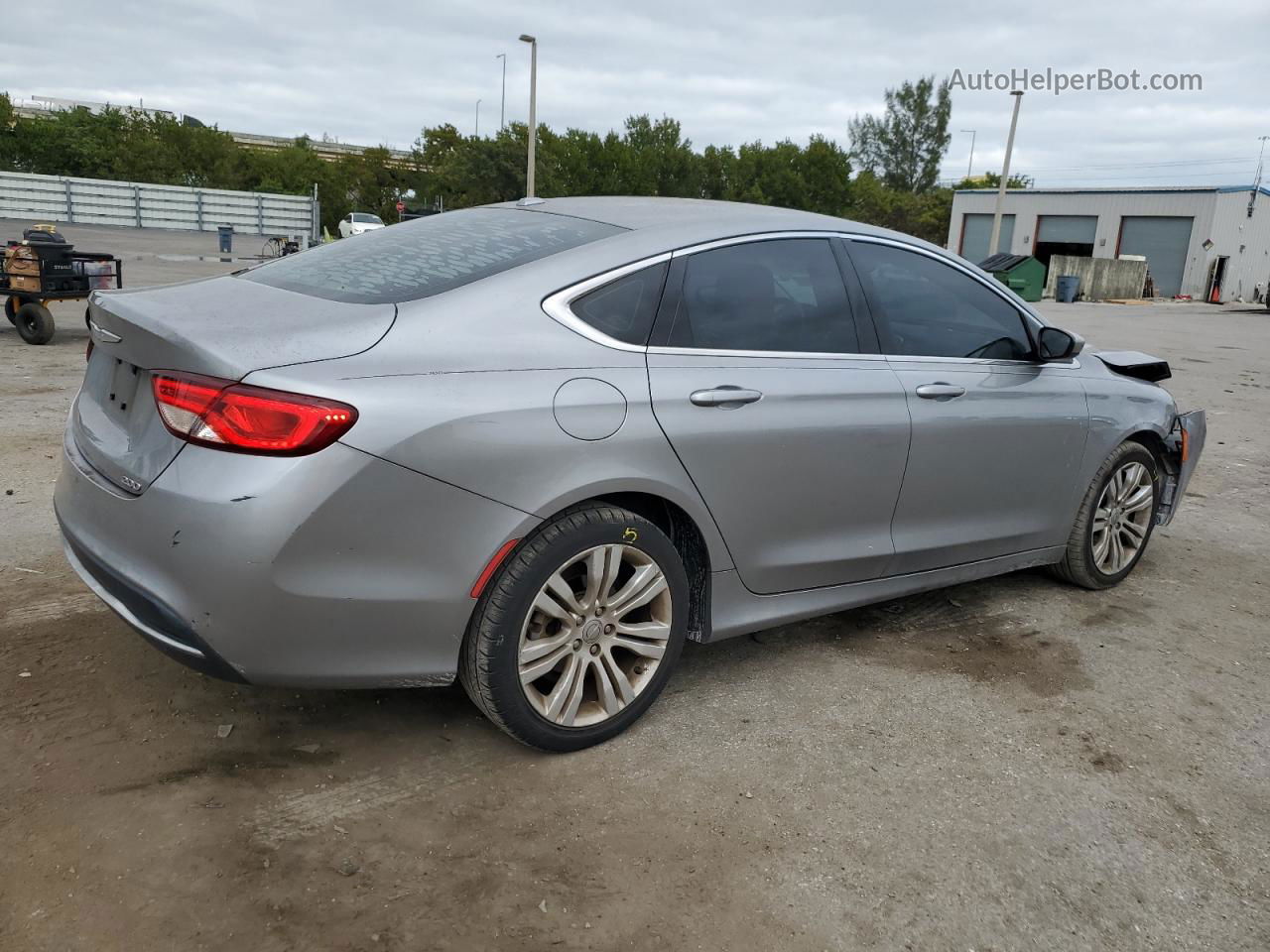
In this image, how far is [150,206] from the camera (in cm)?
4053

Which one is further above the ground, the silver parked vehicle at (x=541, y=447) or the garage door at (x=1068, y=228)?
the garage door at (x=1068, y=228)

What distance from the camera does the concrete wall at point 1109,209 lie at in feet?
151

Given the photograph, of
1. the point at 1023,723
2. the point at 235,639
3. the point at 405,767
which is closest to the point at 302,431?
the point at 235,639

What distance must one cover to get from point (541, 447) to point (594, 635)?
1.94 feet

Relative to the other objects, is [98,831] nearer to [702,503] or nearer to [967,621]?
[702,503]

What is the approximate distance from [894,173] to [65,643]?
84.0m

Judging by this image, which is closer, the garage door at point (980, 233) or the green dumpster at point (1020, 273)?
the green dumpster at point (1020, 273)

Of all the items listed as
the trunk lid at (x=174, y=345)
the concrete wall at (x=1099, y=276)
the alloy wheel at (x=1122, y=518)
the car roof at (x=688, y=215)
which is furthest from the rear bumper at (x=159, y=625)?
the concrete wall at (x=1099, y=276)

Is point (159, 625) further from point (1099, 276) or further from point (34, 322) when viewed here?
point (1099, 276)

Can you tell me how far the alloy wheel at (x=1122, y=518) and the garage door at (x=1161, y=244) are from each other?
48.6 meters

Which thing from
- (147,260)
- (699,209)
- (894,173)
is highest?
(894,173)

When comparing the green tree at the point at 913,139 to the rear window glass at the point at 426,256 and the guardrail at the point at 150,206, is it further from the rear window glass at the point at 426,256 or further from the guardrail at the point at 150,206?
the rear window glass at the point at 426,256

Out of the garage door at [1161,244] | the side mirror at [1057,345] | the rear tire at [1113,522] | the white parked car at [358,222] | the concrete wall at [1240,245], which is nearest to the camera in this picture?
the side mirror at [1057,345]

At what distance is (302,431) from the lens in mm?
2418
